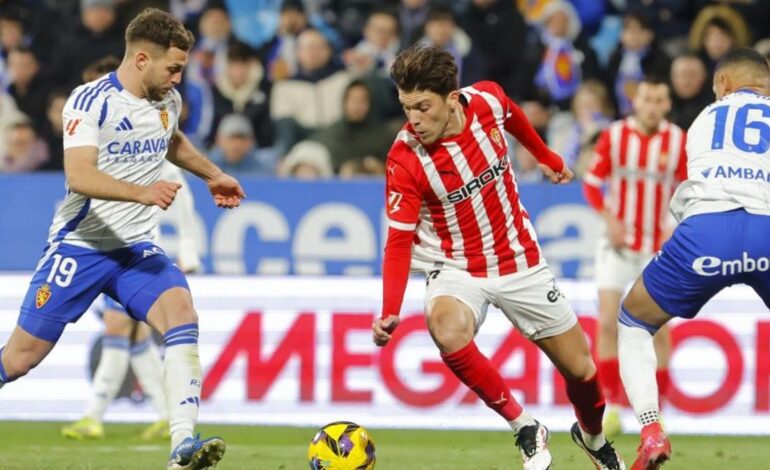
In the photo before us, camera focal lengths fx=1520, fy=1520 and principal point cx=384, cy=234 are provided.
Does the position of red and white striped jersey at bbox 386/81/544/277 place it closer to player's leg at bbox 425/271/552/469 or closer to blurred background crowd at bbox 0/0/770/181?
player's leg at bbox 425/271/552/469

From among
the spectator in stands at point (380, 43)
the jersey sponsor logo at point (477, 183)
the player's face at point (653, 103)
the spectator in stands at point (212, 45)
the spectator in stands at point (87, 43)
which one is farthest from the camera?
the spectator in stands at point (212, 45)

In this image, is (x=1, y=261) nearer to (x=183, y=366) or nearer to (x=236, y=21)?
(x=236, y=21)

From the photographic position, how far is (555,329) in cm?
773

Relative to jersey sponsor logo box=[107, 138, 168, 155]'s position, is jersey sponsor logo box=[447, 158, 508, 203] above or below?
below

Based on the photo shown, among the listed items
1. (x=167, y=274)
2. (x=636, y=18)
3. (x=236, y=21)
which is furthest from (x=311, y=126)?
(x=167, y=274)

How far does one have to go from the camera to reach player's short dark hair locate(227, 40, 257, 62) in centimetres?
1445

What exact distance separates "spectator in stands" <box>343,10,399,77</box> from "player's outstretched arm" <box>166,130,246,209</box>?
6.49m

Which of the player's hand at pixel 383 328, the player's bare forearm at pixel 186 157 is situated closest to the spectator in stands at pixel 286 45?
the player's bare forearm at pixel 186 157

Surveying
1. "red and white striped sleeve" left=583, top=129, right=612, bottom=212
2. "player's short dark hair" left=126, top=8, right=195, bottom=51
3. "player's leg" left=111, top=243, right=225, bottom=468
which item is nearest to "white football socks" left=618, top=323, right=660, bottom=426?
"player's leg" left=111, top=243, right=225, bottom=468

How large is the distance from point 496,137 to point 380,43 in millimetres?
7113

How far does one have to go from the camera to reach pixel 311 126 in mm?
14289

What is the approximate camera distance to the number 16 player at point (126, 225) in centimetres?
731

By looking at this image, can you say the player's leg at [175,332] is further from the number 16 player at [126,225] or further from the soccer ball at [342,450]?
the soccer ball at [342,450]

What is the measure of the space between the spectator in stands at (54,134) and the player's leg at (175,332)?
6.60 metres
